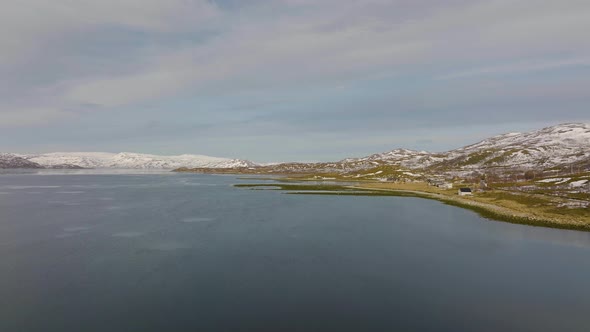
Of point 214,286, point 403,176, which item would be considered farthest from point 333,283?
point 403,176

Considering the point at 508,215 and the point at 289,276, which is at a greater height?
the point at 508,215

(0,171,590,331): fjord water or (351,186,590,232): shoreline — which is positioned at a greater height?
(351,186,590,232): shoreline

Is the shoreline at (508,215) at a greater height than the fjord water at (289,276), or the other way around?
the shoreline at (508,215)

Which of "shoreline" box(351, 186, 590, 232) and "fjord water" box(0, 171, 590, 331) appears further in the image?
"shoreline" box(351, 186, 590, 232)

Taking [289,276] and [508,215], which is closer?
[289,276]

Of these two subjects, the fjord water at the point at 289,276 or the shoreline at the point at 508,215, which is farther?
the shoreline at the point at 508,215

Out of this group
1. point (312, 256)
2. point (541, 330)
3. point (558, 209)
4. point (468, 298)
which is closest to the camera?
point (541, 330)

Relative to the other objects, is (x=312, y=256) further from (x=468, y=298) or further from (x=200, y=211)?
(x=200, y=211)

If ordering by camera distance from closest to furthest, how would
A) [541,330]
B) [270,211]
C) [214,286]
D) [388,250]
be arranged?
[541,330]
[214,286]
[388,250]
[270,211]
